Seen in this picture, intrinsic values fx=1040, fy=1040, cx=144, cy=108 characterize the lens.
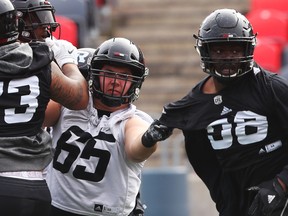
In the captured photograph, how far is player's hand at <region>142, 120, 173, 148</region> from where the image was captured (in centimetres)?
528

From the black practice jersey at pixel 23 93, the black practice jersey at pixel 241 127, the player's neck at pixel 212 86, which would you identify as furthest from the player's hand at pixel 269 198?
the black practice jersey at pixel 23 93

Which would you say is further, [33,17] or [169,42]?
[169,42]

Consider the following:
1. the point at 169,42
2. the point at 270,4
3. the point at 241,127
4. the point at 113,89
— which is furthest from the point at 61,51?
the point at 270,4

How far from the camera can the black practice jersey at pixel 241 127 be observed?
525 centimetres

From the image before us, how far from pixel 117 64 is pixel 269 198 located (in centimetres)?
111

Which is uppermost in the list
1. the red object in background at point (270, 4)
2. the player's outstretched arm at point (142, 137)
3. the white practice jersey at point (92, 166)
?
the player's outstretched arm at point (142, 137)

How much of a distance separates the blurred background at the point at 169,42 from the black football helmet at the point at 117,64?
11.3 ft

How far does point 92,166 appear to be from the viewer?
5.55 m

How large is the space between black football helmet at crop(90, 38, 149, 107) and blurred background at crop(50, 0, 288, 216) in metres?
3.45

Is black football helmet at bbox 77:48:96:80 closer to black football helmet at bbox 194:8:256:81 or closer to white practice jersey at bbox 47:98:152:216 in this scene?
white practice jersey at bbox 47:98:152:216

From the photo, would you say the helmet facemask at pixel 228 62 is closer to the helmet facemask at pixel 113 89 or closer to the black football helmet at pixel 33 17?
the helmet facemask at pixel 113 89

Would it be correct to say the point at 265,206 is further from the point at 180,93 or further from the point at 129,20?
the point at 129,20

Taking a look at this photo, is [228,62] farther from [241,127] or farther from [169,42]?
[169,42]

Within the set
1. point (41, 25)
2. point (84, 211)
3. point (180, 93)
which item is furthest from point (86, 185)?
point (180, 93)
